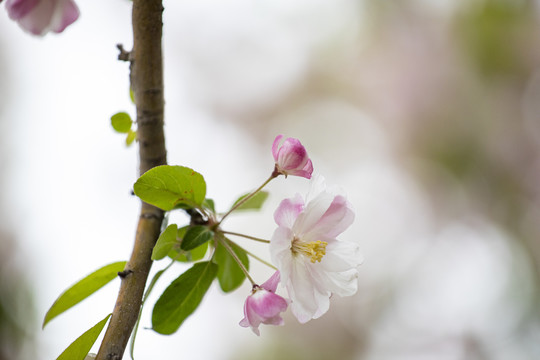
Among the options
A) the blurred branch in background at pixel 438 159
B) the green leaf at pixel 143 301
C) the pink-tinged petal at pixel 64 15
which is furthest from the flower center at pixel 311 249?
the blurred branch in background at pixel 438 159

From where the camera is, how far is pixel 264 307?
0.36 meters

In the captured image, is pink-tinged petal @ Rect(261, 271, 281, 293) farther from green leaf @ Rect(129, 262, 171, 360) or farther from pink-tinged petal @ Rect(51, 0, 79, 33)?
pink-tinged petal @ Rect(51, 0, 79, 33)

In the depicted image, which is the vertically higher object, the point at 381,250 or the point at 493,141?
the point at 493,141

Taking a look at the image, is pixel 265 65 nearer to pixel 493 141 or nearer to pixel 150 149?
pixel 493 141

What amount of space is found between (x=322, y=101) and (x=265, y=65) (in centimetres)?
33

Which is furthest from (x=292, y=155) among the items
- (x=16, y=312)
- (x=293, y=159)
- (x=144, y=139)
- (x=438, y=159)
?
(x=438, y=159)

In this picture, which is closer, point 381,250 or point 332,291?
point 332,291

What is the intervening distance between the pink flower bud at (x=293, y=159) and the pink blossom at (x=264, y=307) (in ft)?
0.28

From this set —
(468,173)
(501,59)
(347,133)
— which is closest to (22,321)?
(347,133)

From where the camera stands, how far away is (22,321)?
166 centimetres

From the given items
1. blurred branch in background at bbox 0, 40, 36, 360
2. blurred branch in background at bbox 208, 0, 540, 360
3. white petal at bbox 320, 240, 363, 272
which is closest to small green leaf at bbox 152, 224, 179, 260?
white petal at bbox 320, 240, 363, 272

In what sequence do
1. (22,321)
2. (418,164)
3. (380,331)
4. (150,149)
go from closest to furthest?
(150,149)
(22,321)
(380,331)
(418,164)

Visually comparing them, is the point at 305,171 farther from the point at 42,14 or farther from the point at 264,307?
the point at 42,14

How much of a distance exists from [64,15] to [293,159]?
186 mm
